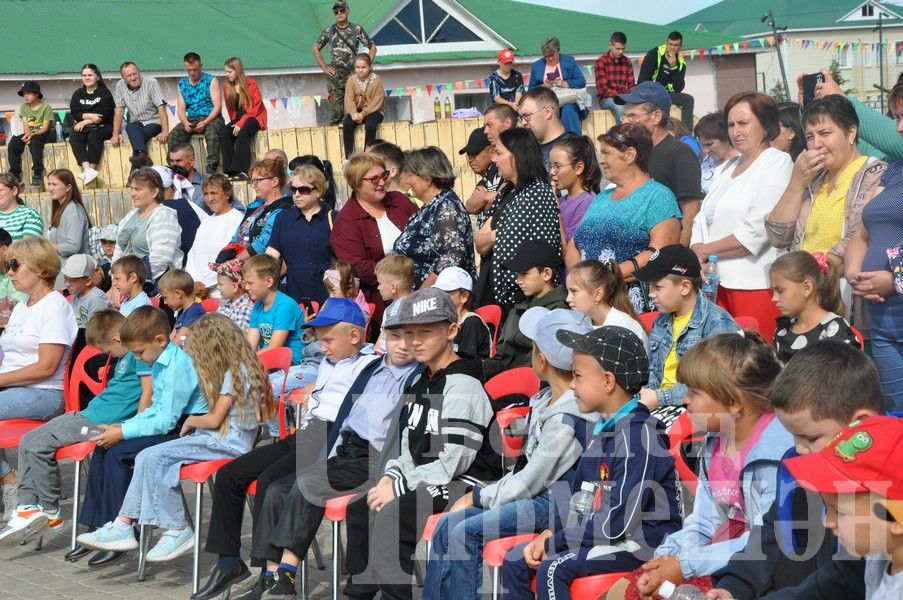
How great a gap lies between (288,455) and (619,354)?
2.02 m

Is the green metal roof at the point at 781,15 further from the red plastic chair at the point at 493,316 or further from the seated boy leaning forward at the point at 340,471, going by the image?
the seated boy leaning forward at the point at 340,471

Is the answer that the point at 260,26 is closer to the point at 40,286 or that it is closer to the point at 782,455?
the point at 40,286

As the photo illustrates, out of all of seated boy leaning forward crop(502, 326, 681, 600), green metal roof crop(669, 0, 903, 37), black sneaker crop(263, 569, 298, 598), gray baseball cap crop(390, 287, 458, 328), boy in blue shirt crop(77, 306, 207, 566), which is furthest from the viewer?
green metal roof crop(669, 0, 903, 37)

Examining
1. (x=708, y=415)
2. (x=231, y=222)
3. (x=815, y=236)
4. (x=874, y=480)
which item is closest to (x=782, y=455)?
(x=708, y=415)

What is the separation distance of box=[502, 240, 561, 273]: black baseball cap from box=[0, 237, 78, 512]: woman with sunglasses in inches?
116

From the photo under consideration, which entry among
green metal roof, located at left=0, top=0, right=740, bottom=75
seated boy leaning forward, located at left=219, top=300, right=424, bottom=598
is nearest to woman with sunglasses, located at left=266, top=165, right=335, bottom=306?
seated boy leaning forward, located at left=219, top=300, right=424, bottom=598

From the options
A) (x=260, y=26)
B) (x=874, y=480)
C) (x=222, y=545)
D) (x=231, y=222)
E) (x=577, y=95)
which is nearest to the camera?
(x=874, y=480)

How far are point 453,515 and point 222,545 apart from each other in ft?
4.84

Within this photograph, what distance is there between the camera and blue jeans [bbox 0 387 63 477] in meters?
7.55

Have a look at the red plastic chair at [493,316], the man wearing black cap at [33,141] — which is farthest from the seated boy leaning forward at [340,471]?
the man wearing black cap at [33,141]

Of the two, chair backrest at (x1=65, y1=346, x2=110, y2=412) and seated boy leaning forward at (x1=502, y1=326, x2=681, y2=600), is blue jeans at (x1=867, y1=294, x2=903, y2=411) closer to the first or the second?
seated boy leaning forward at (x1=502, y1=326, x2=681, y2=600)

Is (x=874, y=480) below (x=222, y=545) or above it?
above

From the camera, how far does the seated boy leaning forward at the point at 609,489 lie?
4289mm

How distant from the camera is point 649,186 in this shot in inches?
263
